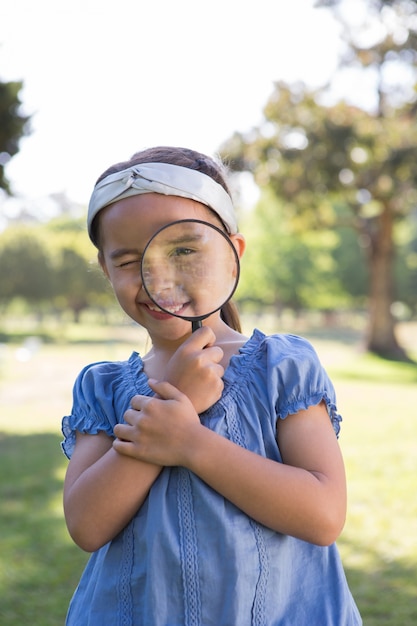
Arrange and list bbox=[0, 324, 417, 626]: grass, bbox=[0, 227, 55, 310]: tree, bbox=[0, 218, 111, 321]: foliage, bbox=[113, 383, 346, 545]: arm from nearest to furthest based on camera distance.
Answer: bbox=[113, 383, 346, 545]: arm → bbox=[0, 324, 417, 626]: grass → bbox=[0, 227, 55, 310]: tree → bbox=[0, 218, 111, 321]: foliage

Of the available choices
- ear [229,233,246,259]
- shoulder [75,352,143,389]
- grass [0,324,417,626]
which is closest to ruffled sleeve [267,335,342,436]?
ear [229,233,246,259]

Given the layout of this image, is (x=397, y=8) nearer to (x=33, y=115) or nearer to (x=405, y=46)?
(x=405, y=46)

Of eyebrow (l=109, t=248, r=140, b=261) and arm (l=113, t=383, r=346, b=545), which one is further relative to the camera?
eyebrow (l=109, t=248, r=140, b=261)

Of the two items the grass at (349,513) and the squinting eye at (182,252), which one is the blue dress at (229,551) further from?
the grass at (349,513)

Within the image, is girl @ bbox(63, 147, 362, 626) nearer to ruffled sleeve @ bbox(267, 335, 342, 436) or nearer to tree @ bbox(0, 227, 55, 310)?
ruffled sleeve @ bbox(267, 335, 342, 436)

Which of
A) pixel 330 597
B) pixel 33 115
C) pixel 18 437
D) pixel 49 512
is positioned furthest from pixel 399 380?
pixel 330 597

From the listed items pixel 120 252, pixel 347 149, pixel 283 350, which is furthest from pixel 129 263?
pixel 347 149

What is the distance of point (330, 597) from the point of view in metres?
1.79

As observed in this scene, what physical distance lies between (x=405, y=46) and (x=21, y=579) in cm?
2125

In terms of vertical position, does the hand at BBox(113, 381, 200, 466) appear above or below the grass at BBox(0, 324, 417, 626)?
above

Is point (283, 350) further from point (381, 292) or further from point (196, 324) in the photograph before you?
point (381, 292)

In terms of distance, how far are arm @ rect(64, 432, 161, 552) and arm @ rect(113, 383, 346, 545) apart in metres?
0.04

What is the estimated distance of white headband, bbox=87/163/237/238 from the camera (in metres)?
1.76

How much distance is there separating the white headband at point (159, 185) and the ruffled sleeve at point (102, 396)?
40 centimetres
